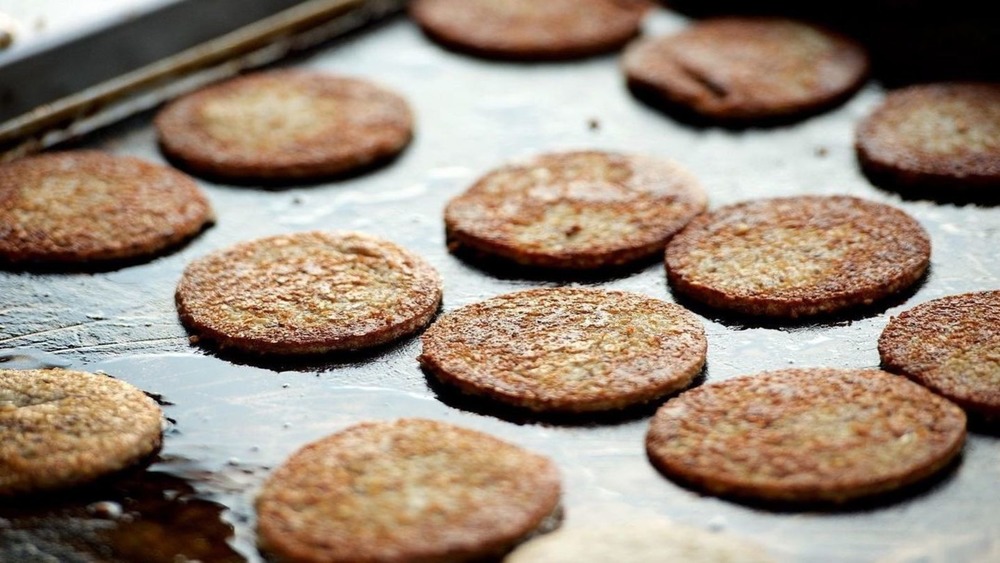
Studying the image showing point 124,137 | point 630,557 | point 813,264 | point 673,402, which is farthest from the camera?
point 124,137

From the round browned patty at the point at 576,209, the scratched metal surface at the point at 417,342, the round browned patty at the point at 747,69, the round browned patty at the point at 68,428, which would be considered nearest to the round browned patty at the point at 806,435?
the scratched metal surface at the point at 417,342

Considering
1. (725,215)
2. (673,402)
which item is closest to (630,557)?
(673,402)

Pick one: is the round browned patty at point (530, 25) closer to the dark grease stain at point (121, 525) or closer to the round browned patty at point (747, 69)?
the round browned patty at point (747, 69)

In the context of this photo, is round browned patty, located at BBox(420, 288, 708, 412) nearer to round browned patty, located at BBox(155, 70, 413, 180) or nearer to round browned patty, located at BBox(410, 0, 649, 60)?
round browned patty, located at BBox(155, 70, 413, 180)

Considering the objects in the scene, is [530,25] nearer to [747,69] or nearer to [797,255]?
[747,69]

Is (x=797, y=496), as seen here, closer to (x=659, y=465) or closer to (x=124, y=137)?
(x=659, y=465)
